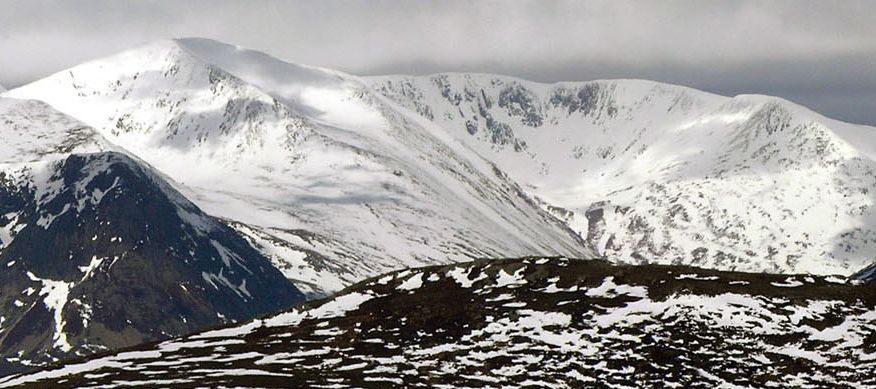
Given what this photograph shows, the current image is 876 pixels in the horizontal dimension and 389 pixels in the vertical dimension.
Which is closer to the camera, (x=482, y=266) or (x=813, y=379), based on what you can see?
(x=813, y=379)

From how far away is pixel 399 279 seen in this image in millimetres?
160875

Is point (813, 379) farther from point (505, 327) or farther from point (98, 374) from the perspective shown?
point (98, 374)

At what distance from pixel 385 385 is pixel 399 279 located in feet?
183

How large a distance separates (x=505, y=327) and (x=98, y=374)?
39539 mm

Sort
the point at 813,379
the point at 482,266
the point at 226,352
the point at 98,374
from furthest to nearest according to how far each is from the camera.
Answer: the point at 482,266
the point at 226,352
the point at 98,374
the point at 813,379

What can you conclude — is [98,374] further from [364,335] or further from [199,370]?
[364,335]

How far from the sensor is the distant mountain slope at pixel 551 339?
10694cm

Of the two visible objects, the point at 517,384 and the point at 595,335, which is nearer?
the point at 517,384

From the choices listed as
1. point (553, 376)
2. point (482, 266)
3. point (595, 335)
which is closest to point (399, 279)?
point (482, 266)

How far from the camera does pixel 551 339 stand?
121812 millimetres

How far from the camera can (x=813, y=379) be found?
102 meters

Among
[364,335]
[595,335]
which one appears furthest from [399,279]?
[595,335]

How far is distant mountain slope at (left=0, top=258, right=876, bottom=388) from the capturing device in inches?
4210

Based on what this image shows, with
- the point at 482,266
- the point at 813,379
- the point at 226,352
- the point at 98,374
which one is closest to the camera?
the point at 813,379
